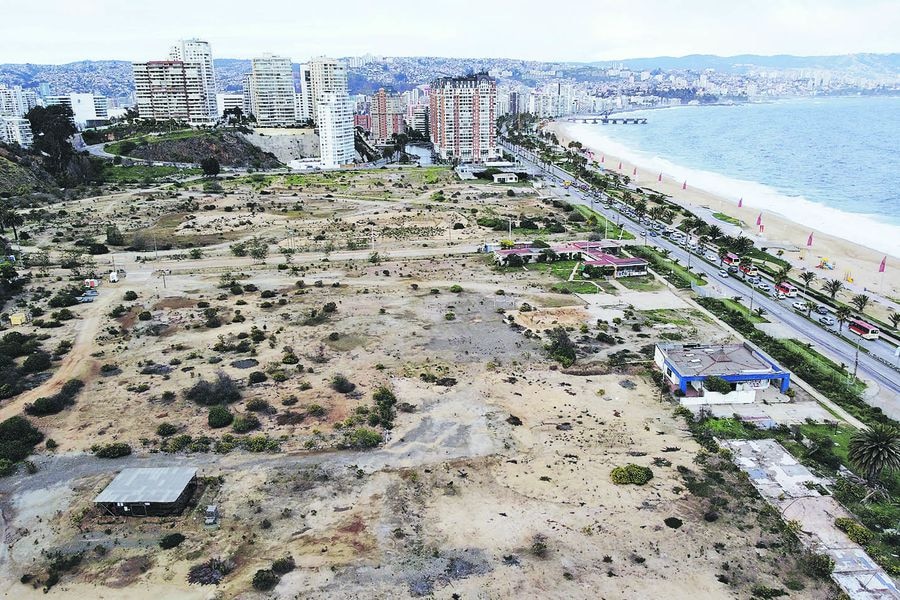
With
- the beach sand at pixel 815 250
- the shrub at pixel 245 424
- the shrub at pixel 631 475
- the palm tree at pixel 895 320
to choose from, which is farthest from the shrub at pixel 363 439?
the beach sand at pixel 815 250

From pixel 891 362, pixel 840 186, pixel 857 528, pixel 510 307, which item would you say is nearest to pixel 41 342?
pixel 510 307

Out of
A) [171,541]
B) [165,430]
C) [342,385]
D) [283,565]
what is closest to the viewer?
[283,565]

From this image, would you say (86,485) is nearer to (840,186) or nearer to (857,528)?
(857,528)

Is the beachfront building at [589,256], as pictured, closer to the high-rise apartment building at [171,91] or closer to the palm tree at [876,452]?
the palm tree at [876,452]

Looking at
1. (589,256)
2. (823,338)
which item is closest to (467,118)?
(589,256)

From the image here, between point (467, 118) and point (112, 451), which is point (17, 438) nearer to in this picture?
point (112, 451)
